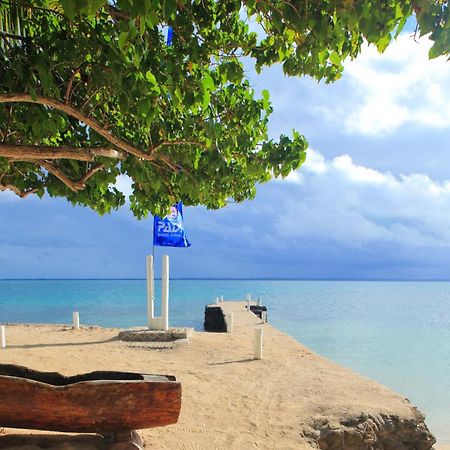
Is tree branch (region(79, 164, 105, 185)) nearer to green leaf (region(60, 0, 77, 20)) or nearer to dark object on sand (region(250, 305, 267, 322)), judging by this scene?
green leaf (region(60, 0, 77, 20))

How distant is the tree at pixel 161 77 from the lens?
11.4ft

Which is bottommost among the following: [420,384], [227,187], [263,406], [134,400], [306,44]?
[420,384]

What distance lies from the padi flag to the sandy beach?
10.3 ft

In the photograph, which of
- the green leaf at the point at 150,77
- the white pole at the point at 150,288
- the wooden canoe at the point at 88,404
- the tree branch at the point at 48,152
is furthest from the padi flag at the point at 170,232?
the green leaf at the point at 150,77

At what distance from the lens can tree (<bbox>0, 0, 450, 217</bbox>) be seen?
3.47 m

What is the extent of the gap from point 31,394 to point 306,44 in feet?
13.8

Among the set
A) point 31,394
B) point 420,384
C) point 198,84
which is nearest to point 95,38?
point 198,84

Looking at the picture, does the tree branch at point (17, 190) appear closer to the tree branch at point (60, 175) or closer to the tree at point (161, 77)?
the tree at point (161, 77)

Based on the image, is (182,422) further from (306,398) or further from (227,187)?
(227,187)

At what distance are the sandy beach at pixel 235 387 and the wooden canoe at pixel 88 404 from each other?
1.79 ft

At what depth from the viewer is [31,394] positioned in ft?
14.6

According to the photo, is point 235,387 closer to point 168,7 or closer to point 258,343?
point 258,343

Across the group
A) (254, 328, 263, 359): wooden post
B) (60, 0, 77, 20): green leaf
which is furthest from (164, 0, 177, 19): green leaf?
(254, 328, 263, 359): wooden post


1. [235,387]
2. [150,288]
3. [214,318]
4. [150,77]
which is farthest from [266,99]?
[214,318]
